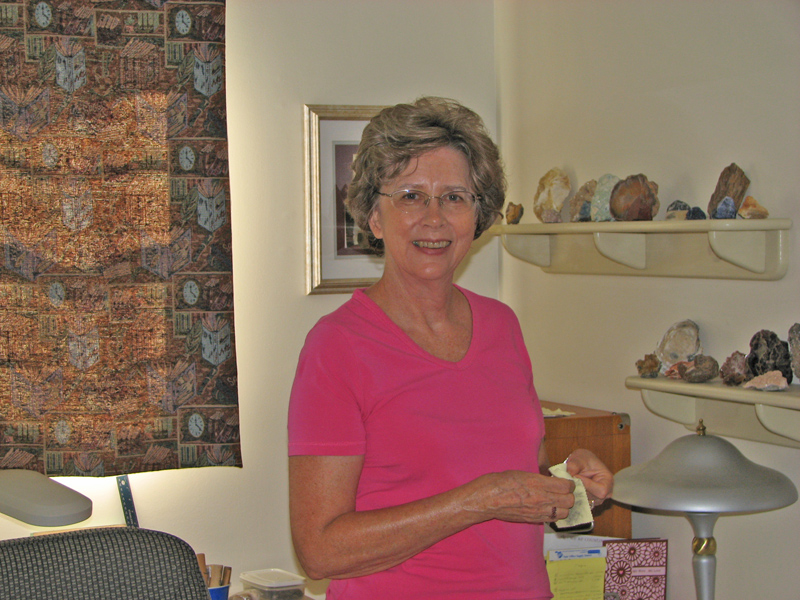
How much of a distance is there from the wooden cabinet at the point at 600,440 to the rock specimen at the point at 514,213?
637mm

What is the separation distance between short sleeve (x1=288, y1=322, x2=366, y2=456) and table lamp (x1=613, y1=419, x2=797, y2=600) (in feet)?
2.62

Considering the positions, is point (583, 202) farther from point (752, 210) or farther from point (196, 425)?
point (196, 425)

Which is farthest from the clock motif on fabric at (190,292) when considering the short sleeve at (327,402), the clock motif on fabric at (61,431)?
the short sleeve at (327,402)

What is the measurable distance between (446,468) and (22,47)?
172 cm

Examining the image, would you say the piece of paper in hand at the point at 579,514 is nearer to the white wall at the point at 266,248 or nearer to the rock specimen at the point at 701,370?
the rock specimen at the point at 701,370

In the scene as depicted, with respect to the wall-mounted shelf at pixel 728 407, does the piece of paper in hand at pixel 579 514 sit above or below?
below

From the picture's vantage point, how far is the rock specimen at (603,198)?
210cm

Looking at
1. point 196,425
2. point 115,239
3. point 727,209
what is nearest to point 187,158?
point 115,239

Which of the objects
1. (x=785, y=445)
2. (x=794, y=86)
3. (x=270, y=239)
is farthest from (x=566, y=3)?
(x=785, y=445)

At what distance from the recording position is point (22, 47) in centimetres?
222

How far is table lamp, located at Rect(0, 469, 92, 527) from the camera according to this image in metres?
1.80

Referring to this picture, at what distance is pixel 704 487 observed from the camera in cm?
171

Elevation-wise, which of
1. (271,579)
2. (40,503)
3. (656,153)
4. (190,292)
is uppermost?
(656,153)

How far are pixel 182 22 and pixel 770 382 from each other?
1767mm
